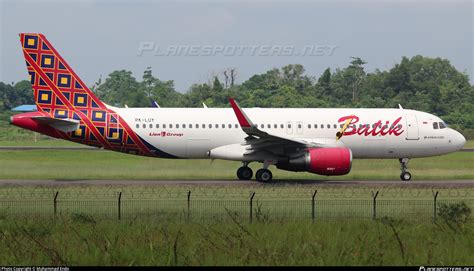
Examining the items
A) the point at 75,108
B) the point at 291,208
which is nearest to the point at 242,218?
the point at 291,208

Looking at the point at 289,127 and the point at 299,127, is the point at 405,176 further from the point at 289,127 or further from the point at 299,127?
the point at 289,127

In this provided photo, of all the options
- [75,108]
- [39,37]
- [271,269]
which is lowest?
[271,269]

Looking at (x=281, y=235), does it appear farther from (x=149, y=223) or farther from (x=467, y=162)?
(x=467, y=162)

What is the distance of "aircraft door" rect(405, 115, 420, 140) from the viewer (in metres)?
39.9

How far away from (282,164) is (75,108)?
1025cm

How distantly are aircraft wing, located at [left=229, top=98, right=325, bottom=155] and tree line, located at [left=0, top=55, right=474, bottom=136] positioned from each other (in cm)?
3743

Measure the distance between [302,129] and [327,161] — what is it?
148 inches

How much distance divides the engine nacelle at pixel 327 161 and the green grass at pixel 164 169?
457 centimetres

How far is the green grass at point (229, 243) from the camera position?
17484 millimetres

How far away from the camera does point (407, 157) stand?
40.5 metres

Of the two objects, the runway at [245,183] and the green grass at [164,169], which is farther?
the green grass at [164,169]

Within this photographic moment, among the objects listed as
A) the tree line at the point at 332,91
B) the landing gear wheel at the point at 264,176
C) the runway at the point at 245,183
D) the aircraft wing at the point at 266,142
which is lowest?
the runway at the point at 245,183

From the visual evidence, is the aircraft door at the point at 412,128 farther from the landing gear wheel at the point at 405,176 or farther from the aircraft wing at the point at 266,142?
the aircraft wing at the point at 266,142

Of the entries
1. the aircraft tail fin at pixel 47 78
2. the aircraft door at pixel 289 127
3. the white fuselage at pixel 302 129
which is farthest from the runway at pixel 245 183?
the aircraft tail fin at pixel 47 78
